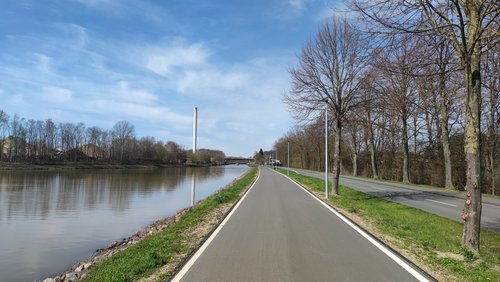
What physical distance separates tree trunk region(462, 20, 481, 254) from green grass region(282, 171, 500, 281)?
0.44 metres

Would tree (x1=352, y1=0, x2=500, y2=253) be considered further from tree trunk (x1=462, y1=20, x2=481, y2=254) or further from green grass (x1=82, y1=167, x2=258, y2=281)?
green grass (x1=82, y1=167, x2=258, y2=281)

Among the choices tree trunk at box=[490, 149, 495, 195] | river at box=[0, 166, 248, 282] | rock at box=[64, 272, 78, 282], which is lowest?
river at box=[0, 166, 248, 282]

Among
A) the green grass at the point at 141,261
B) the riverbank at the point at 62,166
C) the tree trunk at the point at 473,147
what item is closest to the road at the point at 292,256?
the green grass at the point at 141,261

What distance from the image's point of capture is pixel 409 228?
12.0m

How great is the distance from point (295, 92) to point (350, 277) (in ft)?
62.5

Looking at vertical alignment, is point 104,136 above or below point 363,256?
above

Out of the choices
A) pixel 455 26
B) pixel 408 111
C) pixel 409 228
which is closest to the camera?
pixel 455 26

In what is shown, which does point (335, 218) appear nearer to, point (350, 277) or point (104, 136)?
point (350, 277)

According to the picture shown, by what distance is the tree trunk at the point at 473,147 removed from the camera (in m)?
8.68

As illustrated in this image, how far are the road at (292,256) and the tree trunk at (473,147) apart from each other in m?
1.90

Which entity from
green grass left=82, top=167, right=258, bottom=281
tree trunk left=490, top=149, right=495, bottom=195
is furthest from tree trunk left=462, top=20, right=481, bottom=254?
tree trunk left=490, top=149, right=495, bottom=195

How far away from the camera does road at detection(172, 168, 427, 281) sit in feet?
21.3

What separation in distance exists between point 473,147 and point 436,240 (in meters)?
2.68

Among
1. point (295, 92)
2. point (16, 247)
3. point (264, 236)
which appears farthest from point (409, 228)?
point (295, 92)
